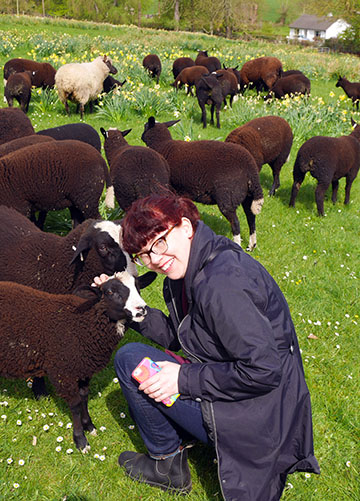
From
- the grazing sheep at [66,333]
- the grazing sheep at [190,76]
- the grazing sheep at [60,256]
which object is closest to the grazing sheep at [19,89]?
the grazing sheep at [190,76]

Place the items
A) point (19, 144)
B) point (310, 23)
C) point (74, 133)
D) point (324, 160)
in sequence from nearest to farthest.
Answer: point (19, 144) < point (324, 160) < point (74, 133) < point (310, 23)

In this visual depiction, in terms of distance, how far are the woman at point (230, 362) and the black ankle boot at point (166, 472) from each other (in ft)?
1.22

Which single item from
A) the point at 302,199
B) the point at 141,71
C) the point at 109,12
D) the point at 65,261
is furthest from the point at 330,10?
the point at 65,261

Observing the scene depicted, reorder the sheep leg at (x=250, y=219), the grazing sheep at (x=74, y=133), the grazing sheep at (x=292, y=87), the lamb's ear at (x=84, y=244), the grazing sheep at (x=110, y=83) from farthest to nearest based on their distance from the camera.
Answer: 1. the grazing sheep at (x=292, y=87)
2. the grazing sheep at (x=110, y=83)
3. the grazing sheep at (x=74, y=133)
4. the sheep leg at (x=250, y=219)
5. the lamb's ear at (x=84, y=244)

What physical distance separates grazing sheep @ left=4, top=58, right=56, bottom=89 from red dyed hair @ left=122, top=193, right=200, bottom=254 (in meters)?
11.7

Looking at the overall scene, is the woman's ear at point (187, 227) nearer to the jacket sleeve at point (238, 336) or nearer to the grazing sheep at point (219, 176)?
the jacket sleeve at point (238, 336)

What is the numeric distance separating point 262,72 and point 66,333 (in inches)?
612

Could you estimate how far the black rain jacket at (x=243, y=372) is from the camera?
1.98 m

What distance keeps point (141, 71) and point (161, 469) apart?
13.5 metres

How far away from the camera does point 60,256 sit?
387cm

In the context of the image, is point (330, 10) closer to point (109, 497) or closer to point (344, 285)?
point (344, 285)

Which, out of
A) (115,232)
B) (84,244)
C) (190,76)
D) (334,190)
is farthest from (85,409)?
(190,76)

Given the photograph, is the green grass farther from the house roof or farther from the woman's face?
the house roof

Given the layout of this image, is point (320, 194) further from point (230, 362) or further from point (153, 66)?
point (153, 66)
